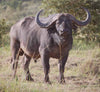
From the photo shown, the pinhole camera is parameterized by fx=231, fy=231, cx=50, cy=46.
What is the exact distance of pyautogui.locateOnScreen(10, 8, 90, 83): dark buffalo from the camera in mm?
5887

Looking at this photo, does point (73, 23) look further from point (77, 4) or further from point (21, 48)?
point (77, 4)

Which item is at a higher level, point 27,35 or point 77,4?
point 77,4

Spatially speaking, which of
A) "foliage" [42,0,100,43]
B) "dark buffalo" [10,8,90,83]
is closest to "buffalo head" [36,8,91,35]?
"dark buffalo" [10,8,90,83]

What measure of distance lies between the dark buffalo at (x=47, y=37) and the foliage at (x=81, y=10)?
2.22m

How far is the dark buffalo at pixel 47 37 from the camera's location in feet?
19.3

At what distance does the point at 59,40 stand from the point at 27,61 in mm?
2246

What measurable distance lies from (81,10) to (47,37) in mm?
3952

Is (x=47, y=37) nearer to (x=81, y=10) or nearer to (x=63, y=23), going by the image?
(x=63, y=23)

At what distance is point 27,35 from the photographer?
7188 millimetres

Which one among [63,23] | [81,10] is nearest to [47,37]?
[63,23]

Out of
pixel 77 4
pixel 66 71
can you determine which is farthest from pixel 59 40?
pixel 77 4

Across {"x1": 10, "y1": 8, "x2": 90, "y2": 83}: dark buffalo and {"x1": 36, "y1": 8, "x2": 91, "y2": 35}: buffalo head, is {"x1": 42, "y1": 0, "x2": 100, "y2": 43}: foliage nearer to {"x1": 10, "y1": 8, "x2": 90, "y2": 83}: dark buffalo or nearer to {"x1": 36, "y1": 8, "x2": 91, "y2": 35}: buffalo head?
{"x1": 10, "y1": 8, "x2": 90, "y2": 83}: dark buffalo

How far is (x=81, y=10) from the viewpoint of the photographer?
9766 mm

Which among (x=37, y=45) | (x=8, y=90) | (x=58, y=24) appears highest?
(x=58, y=24)
